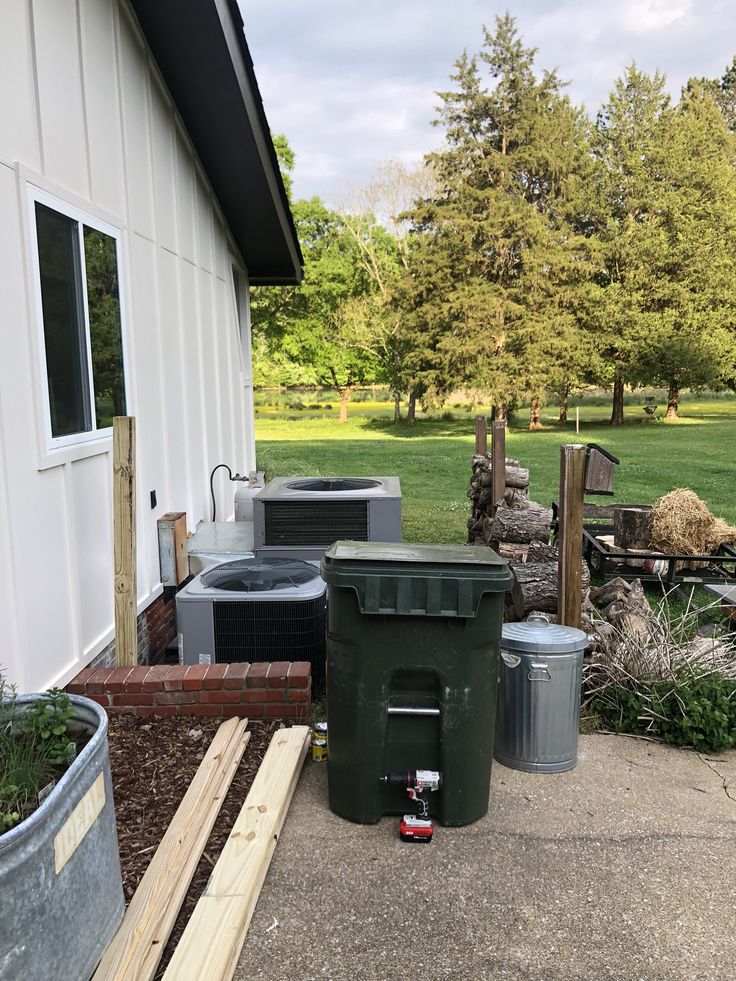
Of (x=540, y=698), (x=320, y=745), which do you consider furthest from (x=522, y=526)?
(x=320, y=745)

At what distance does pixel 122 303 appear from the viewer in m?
4.70

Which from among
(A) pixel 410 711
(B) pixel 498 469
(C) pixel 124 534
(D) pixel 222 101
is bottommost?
(A) pixel 410 711

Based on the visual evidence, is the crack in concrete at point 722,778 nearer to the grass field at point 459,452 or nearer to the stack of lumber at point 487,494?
the stack of lumber at point 487,494

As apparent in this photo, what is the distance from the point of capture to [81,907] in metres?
2.04

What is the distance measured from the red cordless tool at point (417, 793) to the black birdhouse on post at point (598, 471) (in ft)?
6.18

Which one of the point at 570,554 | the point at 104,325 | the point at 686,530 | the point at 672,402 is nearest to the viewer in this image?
the point at 570,554

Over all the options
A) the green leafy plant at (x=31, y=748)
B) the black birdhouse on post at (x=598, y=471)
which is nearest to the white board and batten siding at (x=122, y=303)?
the green leafy plant at (x=31, y=748)

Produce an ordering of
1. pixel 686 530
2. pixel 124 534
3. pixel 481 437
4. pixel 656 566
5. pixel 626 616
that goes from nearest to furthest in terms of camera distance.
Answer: pixel 124 534 → pixel 626 616 → pixel 656 566 → pixel 686 530 → pixel 481 437

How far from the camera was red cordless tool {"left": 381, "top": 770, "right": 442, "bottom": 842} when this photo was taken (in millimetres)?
2896

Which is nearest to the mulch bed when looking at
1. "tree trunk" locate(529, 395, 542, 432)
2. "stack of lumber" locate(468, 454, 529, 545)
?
"stack of lumber" locate(468, 454, 529, 545)

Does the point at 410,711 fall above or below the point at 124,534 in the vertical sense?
below

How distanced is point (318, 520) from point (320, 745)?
6.31 ft

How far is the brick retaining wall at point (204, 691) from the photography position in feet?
12.1

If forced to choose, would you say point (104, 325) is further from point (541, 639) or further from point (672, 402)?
point (672, 402)
